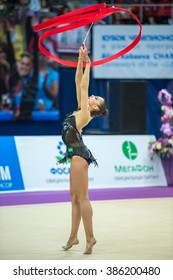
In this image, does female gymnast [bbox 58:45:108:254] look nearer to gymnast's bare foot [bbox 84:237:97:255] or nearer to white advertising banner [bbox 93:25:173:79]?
gymnast's bare foot [bbox 84:237:97:255]

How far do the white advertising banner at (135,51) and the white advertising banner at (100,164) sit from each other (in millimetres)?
2476

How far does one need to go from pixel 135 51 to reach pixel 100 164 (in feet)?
11.0

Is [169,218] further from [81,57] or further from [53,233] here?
[81,57]

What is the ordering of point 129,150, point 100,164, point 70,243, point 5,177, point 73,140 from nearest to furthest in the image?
point 73,140 → point 70,243 → point 5,177 → point 100,164 → point 129,150

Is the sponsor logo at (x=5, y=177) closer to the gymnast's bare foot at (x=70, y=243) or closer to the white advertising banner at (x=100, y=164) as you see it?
the white advertising banner at (x=100, y=164)

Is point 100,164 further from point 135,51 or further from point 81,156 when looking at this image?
point 81,156

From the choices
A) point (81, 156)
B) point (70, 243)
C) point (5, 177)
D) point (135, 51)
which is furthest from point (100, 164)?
point (81, 156)

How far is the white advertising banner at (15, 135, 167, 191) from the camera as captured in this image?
1132 cm

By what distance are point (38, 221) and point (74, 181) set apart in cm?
242

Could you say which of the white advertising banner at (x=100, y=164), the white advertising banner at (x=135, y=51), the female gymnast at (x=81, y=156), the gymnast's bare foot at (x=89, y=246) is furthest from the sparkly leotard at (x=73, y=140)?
the white advertising banner at (x=135, y=51)

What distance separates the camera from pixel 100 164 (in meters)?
11.8

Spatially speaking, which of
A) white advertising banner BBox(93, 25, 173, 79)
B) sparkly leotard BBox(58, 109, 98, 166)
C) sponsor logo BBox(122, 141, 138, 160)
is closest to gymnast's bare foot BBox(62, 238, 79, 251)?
sparkly leotard BBox(58, 109, 98, 166)
